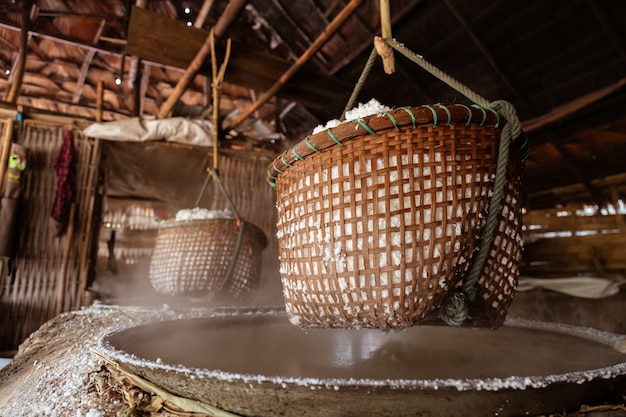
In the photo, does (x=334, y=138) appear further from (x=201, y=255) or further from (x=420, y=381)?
(x=201, y=255)

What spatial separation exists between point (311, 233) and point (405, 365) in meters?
1.02

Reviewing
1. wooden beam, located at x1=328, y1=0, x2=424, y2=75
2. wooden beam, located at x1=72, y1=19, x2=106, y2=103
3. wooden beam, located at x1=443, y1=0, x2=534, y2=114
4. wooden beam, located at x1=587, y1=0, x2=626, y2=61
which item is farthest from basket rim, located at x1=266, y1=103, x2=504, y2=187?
wooden beam, located at x1=72, y1=19, x2=106, y2=103

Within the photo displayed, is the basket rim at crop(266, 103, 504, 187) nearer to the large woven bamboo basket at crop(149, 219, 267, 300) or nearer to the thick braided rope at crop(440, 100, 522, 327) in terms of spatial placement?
the thick braided rope at crop(440, 100, 522, 327)

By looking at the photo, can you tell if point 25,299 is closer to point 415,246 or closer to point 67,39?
point 415,246

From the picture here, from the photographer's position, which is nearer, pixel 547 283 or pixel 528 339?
pixel 528 339

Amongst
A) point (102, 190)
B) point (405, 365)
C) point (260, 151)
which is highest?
point (260, 151)

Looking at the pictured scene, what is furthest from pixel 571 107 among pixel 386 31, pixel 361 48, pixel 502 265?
pixel 502 265

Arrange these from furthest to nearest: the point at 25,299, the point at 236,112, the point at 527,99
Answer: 1. the point at 236,112
2. the point at 527,99
3. the point at 25,299

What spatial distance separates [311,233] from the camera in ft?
3.59

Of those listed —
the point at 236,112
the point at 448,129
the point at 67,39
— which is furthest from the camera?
the point at 67,39

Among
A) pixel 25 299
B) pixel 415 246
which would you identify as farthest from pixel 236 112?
pixel 415 246

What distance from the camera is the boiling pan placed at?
854 mm

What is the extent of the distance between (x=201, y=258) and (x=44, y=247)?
2.85 m

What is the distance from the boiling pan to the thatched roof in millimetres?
2599
